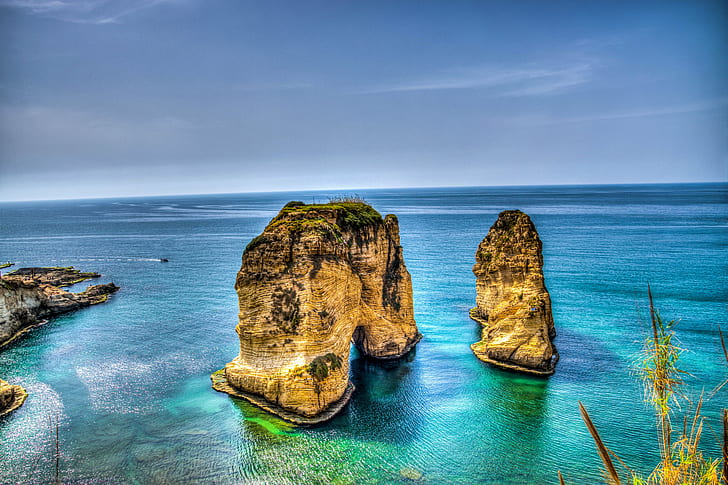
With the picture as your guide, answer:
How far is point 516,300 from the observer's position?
3944 cm

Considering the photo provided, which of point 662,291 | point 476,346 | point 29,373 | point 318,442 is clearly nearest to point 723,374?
point 476,346

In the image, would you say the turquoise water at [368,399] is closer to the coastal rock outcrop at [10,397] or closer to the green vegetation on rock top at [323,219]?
the coastal rock outcrop at [10,397]

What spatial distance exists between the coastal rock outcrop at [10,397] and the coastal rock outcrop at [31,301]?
14.3 meters

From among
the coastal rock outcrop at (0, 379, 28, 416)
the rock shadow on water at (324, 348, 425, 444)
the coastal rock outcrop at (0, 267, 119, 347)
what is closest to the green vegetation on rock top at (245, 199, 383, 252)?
the rock shadow on water at (324, 348, 425, 444)

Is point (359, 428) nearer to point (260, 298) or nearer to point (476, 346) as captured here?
point (260, 298)

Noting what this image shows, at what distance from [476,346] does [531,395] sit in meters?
8.96

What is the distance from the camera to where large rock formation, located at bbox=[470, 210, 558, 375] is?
1452 inches

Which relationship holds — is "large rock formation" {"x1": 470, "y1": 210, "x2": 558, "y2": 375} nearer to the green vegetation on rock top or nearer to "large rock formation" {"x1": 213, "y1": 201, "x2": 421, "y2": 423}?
the green vegetation on rock top

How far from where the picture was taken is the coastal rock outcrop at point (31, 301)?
47000 mm

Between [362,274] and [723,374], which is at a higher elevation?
[362,274]

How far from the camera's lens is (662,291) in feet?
187

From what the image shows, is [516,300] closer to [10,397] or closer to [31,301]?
[10,397]

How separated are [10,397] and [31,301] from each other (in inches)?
972

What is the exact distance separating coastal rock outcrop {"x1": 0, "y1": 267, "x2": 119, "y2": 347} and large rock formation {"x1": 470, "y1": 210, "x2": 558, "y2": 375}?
155 ft
